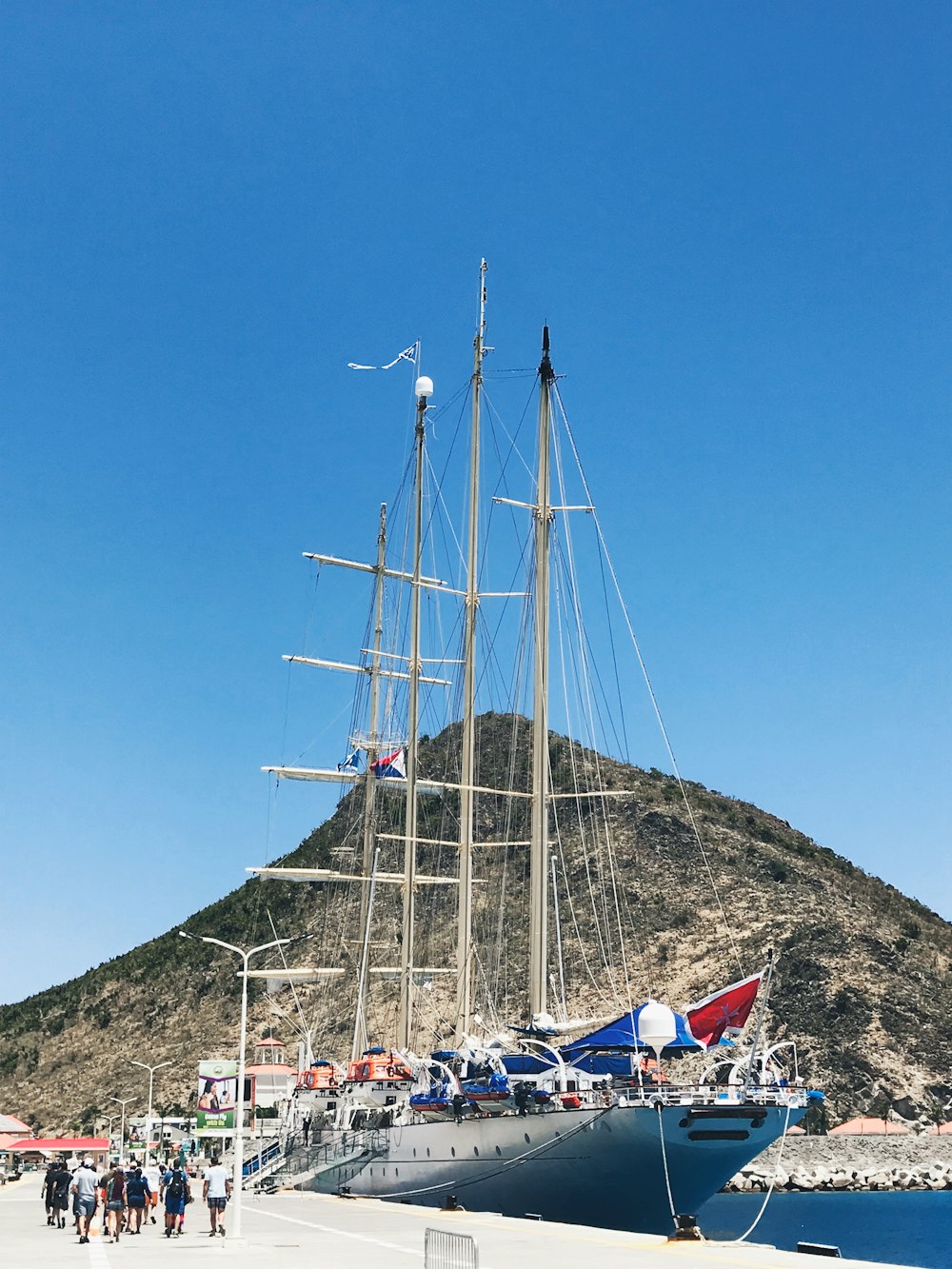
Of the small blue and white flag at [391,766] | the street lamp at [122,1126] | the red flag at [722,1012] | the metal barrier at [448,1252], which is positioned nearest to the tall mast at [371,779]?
the small blue and white flag at [391,766]

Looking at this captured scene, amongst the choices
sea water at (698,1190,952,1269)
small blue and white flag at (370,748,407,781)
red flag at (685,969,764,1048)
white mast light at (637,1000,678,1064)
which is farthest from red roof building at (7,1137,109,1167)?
white mast light at (637,1000,678,1064)

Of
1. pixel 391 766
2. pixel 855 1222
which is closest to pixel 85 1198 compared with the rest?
pixel 391 766

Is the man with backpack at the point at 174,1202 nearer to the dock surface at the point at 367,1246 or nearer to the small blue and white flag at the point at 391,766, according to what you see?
the dock surface at the point at 367,1246

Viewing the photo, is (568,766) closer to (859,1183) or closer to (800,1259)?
(859,1183)

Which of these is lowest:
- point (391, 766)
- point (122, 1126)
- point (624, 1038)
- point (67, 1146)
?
point (67, 1146)

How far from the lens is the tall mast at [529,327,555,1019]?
43875 mm

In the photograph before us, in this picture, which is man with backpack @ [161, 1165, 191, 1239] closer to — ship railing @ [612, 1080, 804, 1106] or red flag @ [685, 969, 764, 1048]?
ship railing @ [612, 1080, 804, 1106]

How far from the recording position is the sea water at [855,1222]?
165 ft

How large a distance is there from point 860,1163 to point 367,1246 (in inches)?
2730

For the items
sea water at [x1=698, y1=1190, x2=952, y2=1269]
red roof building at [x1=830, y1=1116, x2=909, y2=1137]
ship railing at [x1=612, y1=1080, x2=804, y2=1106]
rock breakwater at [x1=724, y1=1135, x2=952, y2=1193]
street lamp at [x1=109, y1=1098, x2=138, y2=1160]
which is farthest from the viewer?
red roof building at [x1=830, y1=1116, x2=909, y2=1137]

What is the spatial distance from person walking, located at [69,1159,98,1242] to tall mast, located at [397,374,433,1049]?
29.4 m

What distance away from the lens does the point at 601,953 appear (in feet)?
406

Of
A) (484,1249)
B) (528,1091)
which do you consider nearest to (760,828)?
(528,1091)

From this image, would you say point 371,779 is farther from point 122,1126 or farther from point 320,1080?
point 122,1126
